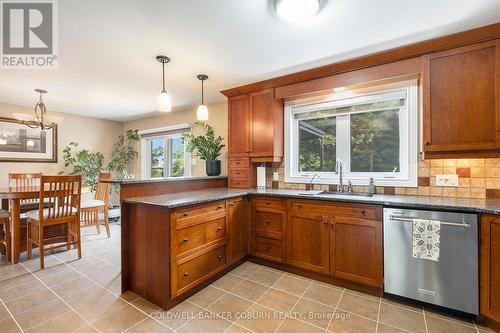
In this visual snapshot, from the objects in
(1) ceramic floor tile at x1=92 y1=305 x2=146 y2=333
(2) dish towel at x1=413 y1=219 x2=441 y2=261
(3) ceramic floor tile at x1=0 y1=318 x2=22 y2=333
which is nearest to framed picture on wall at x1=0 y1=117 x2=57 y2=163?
(3) ceramic floor tile at x1=0 y1=318 x2=22 y2=333

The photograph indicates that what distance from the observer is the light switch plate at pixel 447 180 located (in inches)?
88.0

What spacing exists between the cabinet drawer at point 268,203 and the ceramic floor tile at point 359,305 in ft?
3.30

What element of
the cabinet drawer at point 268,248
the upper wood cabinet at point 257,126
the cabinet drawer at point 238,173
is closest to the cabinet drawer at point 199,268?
the cabinet drawer at point 268,248

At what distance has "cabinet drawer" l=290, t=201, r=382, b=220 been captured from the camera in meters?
2.10

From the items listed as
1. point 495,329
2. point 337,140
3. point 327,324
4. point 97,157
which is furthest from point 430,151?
point 97,157

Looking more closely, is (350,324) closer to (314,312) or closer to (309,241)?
(314,312)

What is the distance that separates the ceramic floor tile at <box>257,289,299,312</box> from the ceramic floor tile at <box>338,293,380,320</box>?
40cm

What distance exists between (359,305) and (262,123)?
2.21 metres

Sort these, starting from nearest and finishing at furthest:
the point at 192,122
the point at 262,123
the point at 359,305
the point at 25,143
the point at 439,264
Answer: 1. the point at 439,264
2. the point at 359,305
3. the point at 262,123
4. the point at 25,143
5. the point at 192,122

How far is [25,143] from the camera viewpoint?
14.0 ft

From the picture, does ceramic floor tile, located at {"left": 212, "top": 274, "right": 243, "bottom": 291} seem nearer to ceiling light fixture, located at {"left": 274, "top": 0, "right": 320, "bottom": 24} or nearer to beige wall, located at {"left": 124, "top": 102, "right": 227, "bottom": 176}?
beige wall, located at {"left": 124, "top": 102, "right": 227, "bottom": 176}

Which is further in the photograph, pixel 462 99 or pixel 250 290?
pixel 250 290

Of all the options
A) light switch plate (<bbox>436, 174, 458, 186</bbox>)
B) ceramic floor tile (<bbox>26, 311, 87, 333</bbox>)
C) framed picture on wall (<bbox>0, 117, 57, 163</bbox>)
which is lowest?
ceramic floor tile (<bbox>26, 311, 87, 333</bbox>)

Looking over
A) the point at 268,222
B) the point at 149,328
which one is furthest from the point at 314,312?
the point at 149,328
